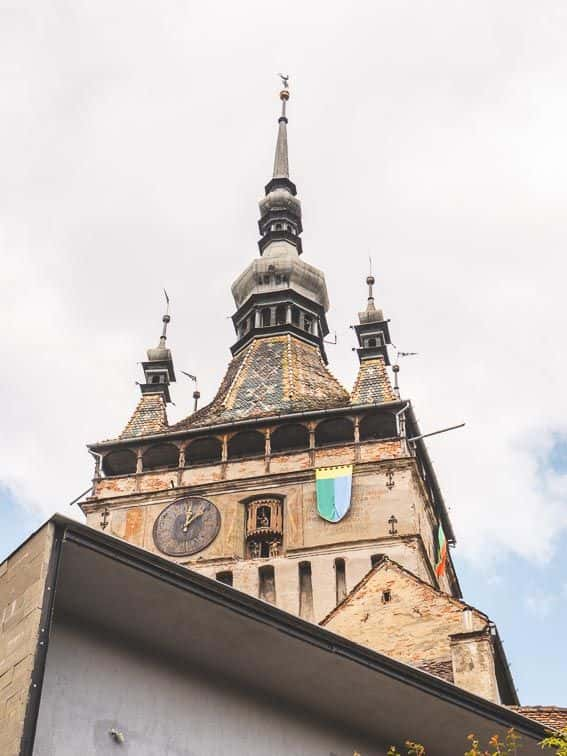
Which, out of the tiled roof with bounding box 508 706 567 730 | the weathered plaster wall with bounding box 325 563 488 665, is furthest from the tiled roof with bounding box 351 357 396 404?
the tiled roof with bounding box 508 706 567 730

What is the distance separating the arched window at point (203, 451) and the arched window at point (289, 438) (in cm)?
193

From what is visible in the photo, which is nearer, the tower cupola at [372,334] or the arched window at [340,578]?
the arched window at [340,578]

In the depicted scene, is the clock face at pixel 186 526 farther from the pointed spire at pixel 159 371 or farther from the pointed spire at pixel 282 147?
the pointed spire at pixel 282 147

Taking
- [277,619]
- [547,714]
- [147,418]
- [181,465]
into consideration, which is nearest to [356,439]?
[181,465]

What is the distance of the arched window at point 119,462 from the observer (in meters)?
48.1

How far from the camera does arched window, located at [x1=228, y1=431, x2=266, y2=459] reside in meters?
46.7

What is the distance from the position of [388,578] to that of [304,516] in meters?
11.8

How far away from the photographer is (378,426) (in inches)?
1834

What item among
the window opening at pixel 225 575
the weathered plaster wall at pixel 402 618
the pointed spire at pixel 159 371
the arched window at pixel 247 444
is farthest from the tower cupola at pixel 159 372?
the weathered plaster wall at pixel 402 618

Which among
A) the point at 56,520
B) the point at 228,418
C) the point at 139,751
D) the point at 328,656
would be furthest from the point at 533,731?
the point at 228,418

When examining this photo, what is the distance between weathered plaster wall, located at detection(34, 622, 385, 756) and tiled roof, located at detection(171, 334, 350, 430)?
1233 inches

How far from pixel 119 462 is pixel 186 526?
5443mm

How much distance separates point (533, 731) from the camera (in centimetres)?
1648

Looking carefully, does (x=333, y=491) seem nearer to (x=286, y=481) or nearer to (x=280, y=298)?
(x=286, y=481)
